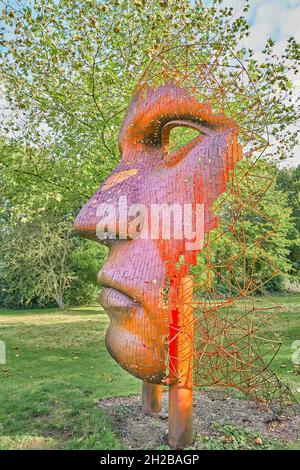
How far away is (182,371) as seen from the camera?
12.0 feet

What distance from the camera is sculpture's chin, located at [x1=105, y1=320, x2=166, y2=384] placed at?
11.5 ft

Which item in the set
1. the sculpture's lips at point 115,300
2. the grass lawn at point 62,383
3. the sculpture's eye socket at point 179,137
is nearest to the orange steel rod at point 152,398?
the grass lawn at point 62,383

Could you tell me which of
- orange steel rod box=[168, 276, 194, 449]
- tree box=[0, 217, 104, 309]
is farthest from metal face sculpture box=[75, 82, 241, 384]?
tree box=[0, 217, 104, 309]

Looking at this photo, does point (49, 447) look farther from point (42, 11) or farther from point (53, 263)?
point (53, 263)

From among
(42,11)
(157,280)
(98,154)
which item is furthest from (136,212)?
(42,11)

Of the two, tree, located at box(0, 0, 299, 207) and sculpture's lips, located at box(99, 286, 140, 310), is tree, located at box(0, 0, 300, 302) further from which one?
sculpture's lips, located at box(99, 286, 140, 310)

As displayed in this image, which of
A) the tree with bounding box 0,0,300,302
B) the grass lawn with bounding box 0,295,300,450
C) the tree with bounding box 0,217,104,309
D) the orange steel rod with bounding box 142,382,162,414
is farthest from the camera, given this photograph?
the tree with bounding box 0,217,104,309

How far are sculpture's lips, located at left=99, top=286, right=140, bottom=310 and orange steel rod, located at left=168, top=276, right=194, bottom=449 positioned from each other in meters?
0.43

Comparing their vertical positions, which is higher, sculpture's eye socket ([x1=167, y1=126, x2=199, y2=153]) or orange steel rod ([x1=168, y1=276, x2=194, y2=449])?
sculpture's eye socket ([x1=167, y1=126, x2=199, y2=153])

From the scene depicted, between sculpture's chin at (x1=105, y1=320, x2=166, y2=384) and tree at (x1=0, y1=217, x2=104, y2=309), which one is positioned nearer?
sculpture's chin at (x1=105, y1=320, x2=166, y2=384)

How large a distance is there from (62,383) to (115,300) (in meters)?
3.42

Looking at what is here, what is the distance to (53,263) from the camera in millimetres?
16859

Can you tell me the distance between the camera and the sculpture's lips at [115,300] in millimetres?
3645
